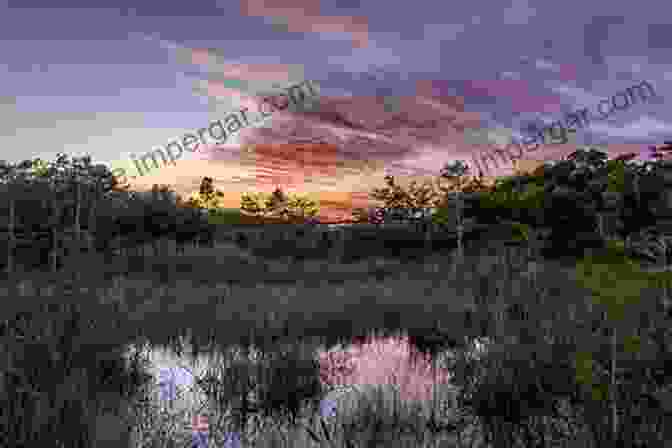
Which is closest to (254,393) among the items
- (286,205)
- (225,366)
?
(225,366)

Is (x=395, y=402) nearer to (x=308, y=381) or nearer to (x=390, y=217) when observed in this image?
(x=308, y=381)

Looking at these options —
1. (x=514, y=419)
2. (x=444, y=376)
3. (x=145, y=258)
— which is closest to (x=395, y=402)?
(x=514, y=419)

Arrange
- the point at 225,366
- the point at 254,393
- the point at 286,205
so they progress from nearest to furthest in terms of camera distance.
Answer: the point at 254,393
the point at 225,366
the point at 286,205

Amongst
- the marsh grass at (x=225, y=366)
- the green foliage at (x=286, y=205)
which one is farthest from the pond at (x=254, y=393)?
the green foliage at (x=286, y=205)

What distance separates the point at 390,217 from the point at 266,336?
79.0 feet

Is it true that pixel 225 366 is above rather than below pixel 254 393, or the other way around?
above

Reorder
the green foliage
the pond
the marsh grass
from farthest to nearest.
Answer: the green foliage
the pond
the marsh grass

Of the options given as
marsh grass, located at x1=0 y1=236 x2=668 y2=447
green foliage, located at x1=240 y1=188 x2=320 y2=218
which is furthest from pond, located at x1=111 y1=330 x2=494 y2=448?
green foliage, located at x1=240 y1=188 x2=320 y2=218

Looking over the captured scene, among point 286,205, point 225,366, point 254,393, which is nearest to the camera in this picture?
point 254,393

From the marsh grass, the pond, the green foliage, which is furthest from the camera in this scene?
the green foliage

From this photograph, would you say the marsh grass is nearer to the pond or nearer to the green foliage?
the pond

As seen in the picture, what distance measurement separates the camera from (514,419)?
390 cm

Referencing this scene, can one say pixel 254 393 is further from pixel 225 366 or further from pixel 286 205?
pixel 286 205

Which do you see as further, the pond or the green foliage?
the green foliage
